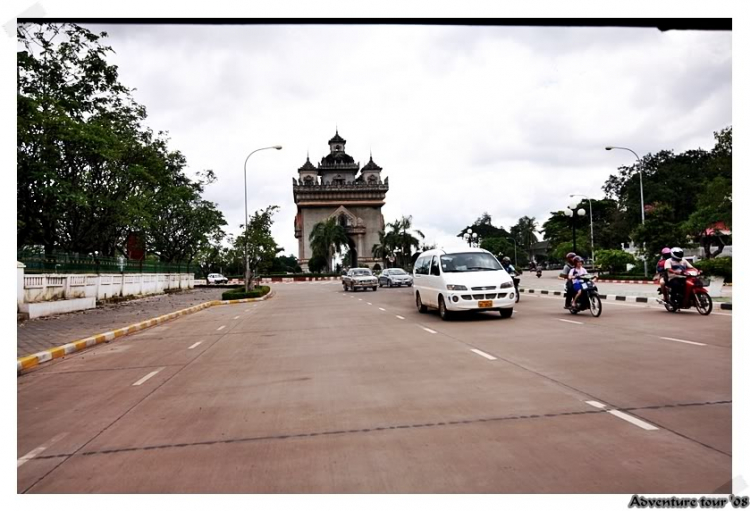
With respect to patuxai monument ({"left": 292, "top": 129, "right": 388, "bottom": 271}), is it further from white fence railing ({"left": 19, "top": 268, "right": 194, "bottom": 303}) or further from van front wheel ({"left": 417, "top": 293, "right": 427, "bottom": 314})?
van front wheel ({"left": 417, "top": 293, "right": 427, "bottom": 314})

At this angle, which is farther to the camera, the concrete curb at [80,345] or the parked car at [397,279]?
the parked car at [397,279]

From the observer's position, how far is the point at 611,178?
7800 cm

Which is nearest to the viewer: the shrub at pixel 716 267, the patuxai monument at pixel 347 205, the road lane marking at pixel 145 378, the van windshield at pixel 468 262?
the road lane marking at pixel 145 378

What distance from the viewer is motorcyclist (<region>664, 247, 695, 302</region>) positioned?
14.7 metres

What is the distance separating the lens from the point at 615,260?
4650cm

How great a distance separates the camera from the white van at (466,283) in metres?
14.7

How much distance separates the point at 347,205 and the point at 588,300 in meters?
88.6

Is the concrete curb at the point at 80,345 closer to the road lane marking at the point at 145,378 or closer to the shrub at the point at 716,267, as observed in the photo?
the road lane marking at the point at 145,378

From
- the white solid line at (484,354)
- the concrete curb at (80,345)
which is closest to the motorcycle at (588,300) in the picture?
the white solid line at (484,354)

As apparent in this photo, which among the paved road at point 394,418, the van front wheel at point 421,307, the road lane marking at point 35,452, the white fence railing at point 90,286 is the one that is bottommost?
the road lane marking at point 35,452

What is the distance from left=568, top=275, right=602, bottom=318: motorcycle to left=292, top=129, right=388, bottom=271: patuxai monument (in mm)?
83128

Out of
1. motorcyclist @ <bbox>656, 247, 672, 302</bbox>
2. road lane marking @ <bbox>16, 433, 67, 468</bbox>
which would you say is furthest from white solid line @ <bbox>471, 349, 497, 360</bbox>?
motorcyclist @ <bbox>656, 247, 672, 302</bbox>

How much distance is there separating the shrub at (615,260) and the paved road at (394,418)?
37.3 metres
